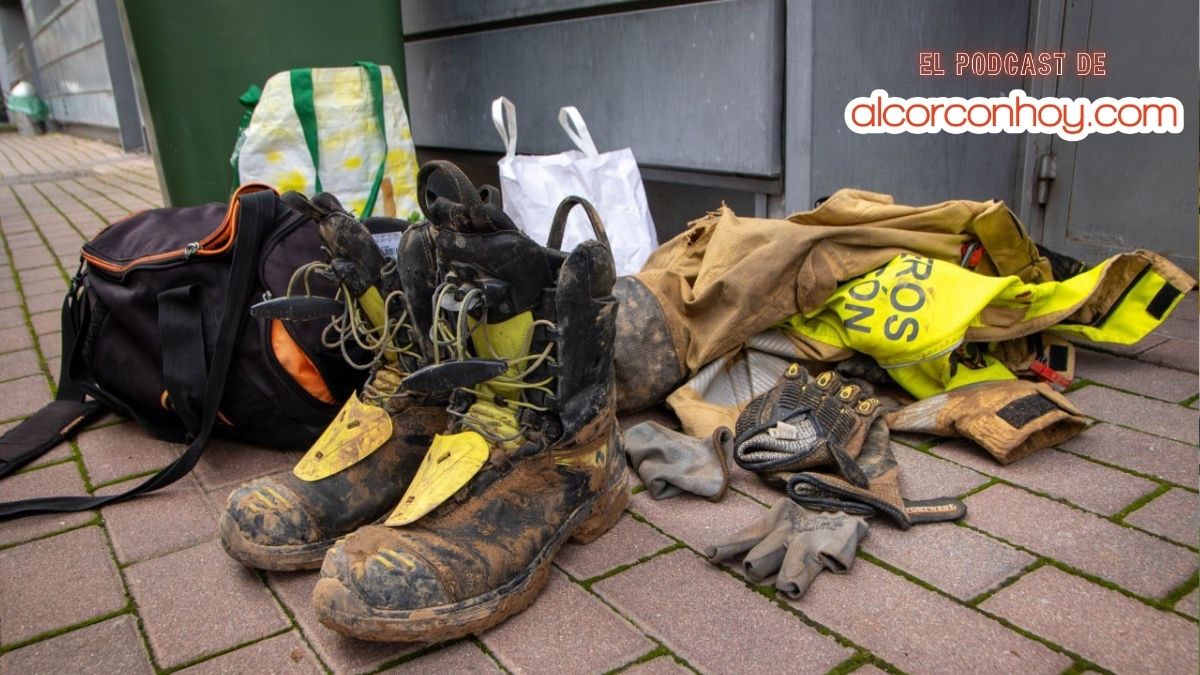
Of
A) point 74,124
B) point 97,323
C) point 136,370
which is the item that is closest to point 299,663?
point 136,370

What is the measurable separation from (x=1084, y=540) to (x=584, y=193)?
1815mm

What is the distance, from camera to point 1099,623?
133 cm

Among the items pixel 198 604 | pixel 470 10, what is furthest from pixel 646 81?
pixel 198 604

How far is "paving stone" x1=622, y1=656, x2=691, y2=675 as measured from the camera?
126 centimetres

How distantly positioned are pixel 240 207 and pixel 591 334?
919 millimetres

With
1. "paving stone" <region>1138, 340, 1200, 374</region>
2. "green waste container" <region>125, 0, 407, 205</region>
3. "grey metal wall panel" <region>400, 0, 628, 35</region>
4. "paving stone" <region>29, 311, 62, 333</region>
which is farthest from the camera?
"grey metal wall panel" <region>400, 0, 628, 35</region>

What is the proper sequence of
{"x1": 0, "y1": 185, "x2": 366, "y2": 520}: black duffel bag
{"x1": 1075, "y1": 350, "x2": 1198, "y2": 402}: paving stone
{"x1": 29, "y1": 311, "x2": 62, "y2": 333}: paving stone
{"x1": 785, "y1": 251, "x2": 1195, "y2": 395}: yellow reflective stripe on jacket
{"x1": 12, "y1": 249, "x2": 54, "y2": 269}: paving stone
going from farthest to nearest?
{"x1": 12, "y1": 249, "x2": 54, "y2": 269}: paving stone
{"x1": 29, "y1": 311, "x2": 62, "y2": 333}: paving stone
{"x1": 1075, "y1": 350, "x2": 1198, "y2": 402}: paving stone
{"x1": 785, "y1": 251, "x2": 1195, "y2": 395}: yellow reflective stripe on jacket
{"x1": 0, "y1": 185, "x2": 366, "y2": 520}: black duffel bag

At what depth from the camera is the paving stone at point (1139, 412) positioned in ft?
6.43

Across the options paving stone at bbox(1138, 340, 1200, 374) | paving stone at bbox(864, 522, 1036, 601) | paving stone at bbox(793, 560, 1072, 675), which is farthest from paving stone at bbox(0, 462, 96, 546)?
paving stone at bbox(1138, 340, 1200, 374)

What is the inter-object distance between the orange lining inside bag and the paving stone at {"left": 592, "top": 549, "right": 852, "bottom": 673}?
81 cm

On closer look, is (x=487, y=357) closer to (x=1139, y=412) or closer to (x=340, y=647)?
(x=340, y=647)

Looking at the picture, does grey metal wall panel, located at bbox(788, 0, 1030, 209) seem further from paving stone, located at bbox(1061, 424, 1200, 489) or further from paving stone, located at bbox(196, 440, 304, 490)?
paving stone, located at bbox(196, 440, 304, 490)

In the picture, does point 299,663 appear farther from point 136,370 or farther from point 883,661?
point 136,370

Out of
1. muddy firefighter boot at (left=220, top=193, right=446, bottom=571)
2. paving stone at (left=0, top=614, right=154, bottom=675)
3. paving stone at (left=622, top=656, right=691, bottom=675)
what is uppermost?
muddy firefighter boot at (left=220, top=193, right=446, bottom=571)
